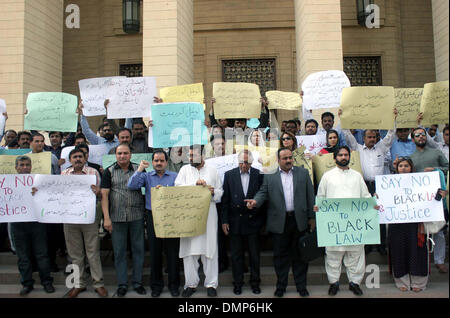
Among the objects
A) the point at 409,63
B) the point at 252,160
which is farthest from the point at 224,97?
the point at 409,63

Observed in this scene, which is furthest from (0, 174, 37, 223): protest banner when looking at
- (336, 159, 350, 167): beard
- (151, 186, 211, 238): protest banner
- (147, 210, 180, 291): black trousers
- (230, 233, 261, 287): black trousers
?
(336, 159, 350, 167): beard

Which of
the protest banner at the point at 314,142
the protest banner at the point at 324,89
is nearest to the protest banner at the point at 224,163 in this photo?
the protest banner at the point at 314,142

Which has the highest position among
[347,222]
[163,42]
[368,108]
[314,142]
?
[163,42]

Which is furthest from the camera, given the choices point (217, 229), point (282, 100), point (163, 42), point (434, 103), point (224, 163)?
point (163, 42)

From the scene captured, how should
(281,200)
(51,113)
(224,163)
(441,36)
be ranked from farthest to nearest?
(441,36) → (51,113) → (224,163) → (281,200)

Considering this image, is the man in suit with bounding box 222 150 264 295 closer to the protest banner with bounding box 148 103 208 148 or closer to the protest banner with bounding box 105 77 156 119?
the protest banner with bounding box 148 103 208 148

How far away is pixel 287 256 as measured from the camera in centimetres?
491

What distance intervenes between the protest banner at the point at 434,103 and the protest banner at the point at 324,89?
1.39 m

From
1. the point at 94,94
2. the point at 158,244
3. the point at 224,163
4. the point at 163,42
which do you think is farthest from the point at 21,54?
the point at 158,244

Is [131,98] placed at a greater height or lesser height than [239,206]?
greater

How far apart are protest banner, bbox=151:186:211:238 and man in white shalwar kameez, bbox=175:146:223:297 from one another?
0.20m

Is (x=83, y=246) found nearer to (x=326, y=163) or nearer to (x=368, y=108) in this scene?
(x=326, y=163)

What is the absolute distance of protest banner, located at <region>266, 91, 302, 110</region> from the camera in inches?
262

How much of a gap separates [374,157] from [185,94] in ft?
10.5
